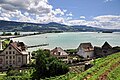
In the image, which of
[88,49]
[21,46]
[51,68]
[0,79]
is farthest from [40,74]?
[88,49]

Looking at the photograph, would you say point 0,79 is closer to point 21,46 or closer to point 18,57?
point 18,57

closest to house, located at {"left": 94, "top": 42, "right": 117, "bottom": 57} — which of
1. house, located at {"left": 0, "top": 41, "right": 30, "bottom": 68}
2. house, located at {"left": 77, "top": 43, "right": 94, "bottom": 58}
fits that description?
house, located at {"left": 77, "top": 43, "right": 94, "bottom": 58}

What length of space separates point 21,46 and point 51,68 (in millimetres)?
26284

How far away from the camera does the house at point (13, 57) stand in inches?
2304

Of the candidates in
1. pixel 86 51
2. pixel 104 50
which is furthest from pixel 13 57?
pixel 104 50

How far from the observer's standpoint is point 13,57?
5919 cm

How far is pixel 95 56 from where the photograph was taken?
71688mm

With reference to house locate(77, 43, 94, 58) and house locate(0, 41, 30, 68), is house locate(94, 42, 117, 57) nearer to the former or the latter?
house locate(77, 43, 94, 58)

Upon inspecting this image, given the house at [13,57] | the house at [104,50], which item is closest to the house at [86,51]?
the house at [104,50]

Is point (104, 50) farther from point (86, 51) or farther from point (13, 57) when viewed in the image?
point (13, 57)

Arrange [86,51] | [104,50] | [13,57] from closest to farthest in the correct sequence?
[13,57] → [86,51] → [104,50]

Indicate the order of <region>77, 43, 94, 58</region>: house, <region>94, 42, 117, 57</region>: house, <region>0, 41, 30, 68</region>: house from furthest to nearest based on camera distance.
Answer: <region>77, 43, 94, 58</region>: house
<region>94, 42, 117, 57</region>: house
<region>0, 41, 30, 68</region>: house

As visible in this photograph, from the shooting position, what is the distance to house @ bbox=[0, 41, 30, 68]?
58.5 meters

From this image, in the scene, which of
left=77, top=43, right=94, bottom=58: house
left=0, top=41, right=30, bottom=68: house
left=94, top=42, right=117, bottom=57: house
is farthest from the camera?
left=77, top=43, right=94, bottom=58: house
